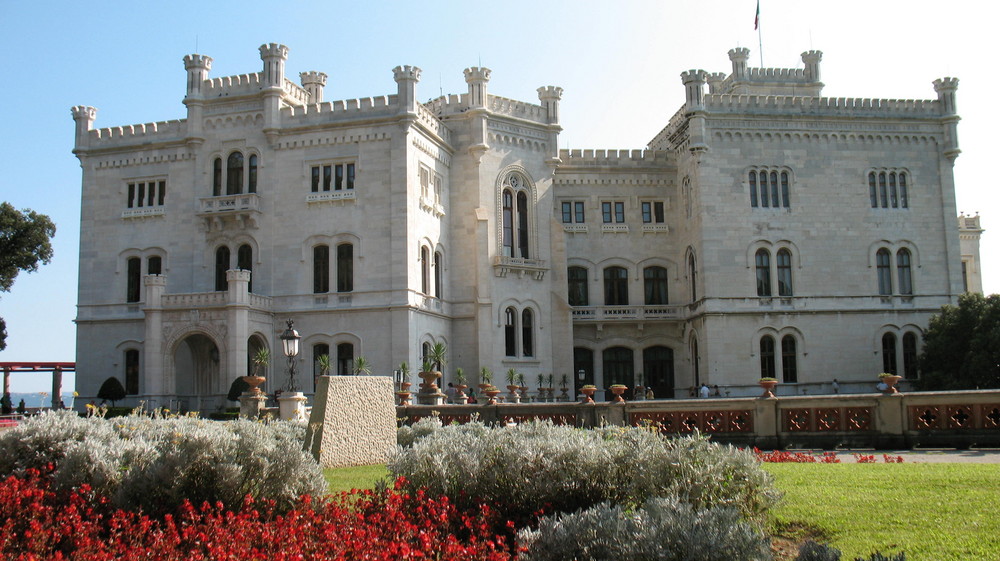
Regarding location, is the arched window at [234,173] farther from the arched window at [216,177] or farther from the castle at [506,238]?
the arched window at [216,177]

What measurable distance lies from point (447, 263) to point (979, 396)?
2517 centimetres

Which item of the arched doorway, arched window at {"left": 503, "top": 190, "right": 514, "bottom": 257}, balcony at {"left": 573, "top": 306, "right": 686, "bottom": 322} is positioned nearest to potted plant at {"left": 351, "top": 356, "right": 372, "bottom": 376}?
the arched doorway

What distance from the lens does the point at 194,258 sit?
38531mm

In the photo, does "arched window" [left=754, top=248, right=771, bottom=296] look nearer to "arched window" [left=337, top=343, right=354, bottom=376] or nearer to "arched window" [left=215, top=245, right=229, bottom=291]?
"arched window" [left=337, top=343, right=354, bottom=376]

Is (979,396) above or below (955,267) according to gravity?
below

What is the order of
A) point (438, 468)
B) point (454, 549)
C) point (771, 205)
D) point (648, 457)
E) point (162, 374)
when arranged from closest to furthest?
1. point (454, 549)
2. point (648, 457)
3. point (438, 468)
4. point (162, 374)
5. point (771, 205)

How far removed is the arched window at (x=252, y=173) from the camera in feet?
126

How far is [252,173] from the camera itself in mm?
38562

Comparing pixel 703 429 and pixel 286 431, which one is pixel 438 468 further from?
pixel 703 429

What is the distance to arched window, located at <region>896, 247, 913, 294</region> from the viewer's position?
137ft

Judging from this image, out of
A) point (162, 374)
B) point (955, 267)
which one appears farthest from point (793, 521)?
point (955, 267)

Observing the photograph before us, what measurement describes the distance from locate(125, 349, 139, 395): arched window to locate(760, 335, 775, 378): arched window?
92.0 ft

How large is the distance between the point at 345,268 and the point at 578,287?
42.4 ft

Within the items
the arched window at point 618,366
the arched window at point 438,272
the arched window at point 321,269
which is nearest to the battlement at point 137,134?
the arched window at point 321,269
